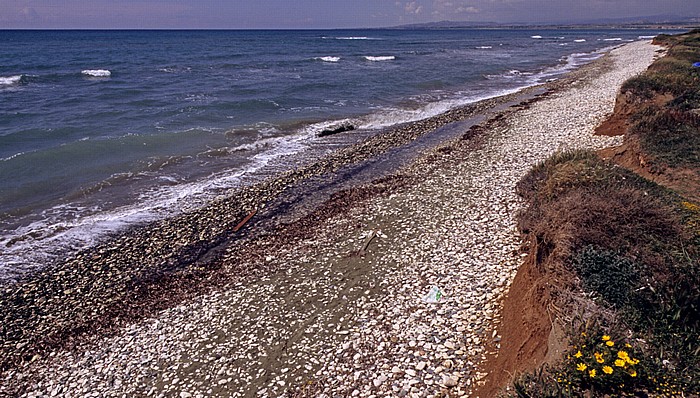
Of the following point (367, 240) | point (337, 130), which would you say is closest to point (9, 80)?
point (337, 130)

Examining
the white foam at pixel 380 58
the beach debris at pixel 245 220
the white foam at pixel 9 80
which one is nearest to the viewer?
the beach debris at pixel 245 220

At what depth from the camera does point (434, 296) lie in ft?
31.2

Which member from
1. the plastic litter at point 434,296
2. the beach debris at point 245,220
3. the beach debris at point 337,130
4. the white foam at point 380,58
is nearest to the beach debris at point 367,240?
the plastic litter at point 434,296

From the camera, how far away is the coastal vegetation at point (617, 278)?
5.27 meters

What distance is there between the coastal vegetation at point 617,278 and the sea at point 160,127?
13695 millimetres

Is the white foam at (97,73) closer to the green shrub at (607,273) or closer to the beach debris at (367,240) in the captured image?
the beach debris at (367,240)

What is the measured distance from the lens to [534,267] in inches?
347

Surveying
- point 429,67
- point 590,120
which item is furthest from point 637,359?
point 429,67

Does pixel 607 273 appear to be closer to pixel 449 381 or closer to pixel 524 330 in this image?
pixel 524 330

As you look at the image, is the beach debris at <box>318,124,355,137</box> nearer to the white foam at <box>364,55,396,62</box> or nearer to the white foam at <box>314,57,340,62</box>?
the white foam at <box>314,57,340,62</box>

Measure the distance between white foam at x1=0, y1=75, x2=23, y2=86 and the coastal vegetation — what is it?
2130 inches

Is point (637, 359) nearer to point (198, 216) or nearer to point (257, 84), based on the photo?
point (198, 216)

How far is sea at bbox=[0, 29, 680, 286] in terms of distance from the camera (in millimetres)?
16344

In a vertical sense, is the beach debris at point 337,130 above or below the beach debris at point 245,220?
above
